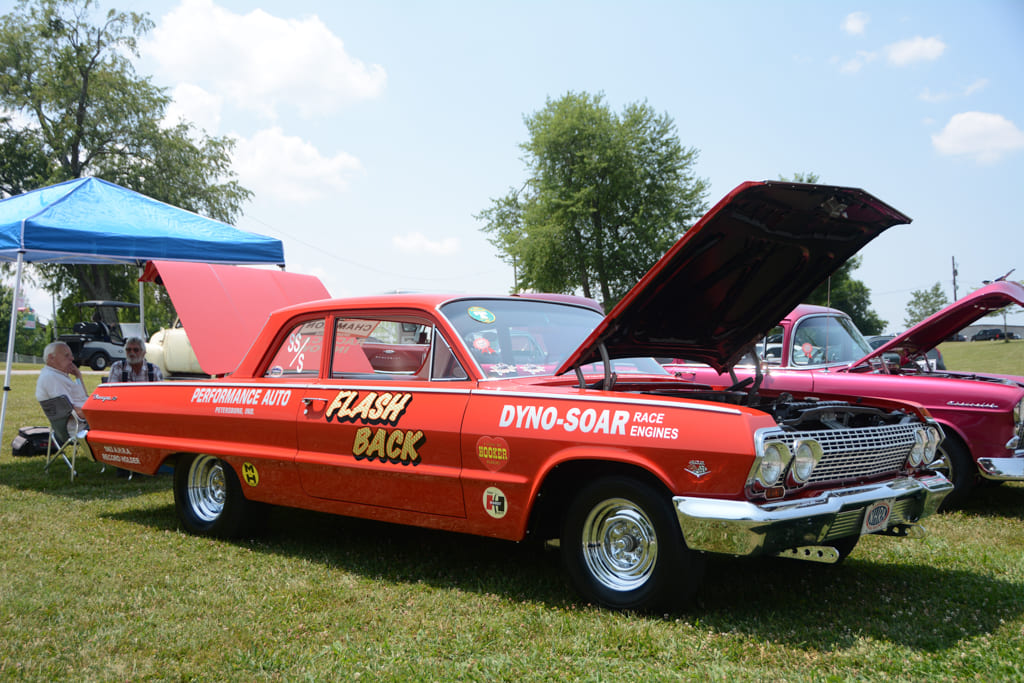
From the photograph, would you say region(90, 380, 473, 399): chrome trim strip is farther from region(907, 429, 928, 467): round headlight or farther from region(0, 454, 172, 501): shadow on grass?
Answer: region(907, 429, 928, 467): round headlight

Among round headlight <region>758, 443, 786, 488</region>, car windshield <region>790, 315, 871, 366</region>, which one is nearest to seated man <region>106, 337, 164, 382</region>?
car windshield <region>790, 315, 871, 366</region>

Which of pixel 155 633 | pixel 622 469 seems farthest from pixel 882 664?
pixel 155 633

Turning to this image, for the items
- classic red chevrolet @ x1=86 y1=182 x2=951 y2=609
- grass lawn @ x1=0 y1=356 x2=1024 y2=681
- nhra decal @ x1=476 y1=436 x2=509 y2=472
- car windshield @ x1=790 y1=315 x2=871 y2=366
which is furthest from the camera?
car windshield @ x1=790 y1=315 x2=871 y2=366

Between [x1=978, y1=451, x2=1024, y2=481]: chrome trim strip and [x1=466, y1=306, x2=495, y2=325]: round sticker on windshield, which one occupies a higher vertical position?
[x1=466, y1=306, x2=495, y2=325]: round sticker on windshield

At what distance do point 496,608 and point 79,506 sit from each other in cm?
423

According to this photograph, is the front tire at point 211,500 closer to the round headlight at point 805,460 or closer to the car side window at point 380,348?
the car side window at point 380,348

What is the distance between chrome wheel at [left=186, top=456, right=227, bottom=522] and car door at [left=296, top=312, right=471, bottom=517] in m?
1.08

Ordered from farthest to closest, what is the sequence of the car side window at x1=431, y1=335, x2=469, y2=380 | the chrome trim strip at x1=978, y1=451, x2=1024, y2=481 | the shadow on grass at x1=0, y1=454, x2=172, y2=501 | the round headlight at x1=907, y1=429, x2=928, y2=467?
1. the shadow on grass at x1=0, y1=454, x2=172, y2=501
2. the chrome trim strip at x1=978, y1=451, x2=1024, y2=481
3. the car side window at x1=431, y1=335, x2=469, y2=380
4. the round headlight at x1=907, y1=429, x2=928, y2=467

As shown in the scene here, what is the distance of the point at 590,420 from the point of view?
3791 millimetres

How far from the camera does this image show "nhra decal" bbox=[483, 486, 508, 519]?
4012mm

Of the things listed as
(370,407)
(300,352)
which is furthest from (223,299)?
(370,407)

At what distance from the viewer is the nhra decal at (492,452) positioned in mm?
3996

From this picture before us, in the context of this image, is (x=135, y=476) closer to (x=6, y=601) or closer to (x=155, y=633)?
(x=6, y=601)

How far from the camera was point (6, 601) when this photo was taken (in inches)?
163
